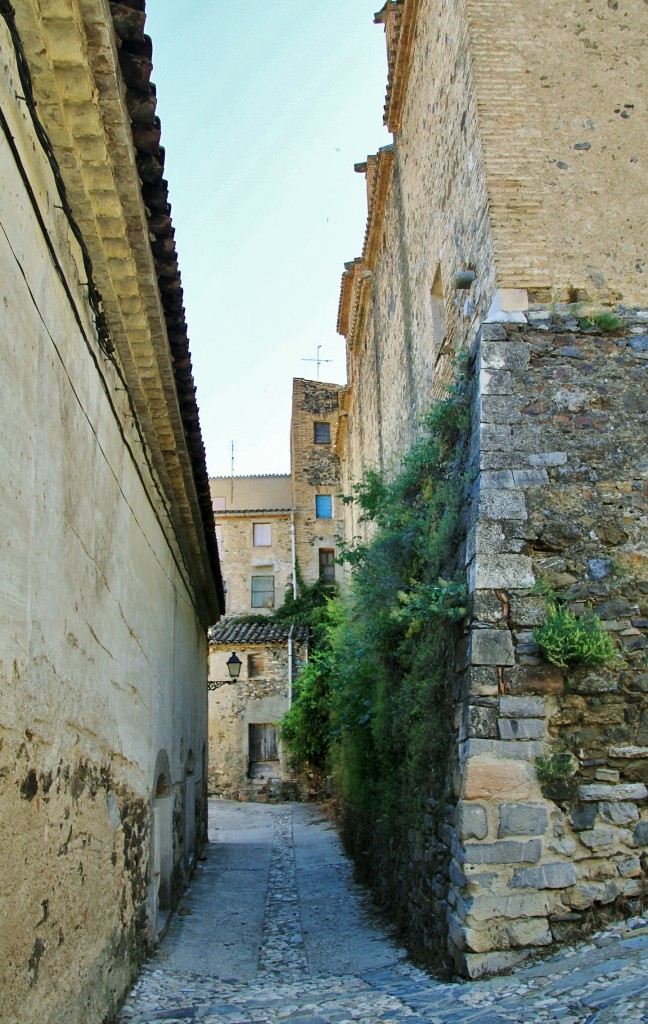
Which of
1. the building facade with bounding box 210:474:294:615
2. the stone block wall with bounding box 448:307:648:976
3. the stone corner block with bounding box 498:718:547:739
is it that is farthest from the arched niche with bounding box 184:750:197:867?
the building facade with bounding box 210:474:294:615

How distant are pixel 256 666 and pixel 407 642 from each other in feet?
60.0

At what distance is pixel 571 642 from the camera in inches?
211

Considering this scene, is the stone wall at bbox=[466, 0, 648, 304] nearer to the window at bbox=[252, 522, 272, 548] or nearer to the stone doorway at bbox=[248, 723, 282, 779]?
the stone doorway at bbox=[248, 723, 282, 779]

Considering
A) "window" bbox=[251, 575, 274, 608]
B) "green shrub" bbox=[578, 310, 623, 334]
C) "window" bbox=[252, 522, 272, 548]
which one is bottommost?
"green shrub" bbox=[578, 310, 623, 334]

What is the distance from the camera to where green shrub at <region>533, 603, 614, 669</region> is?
5367 millimetres

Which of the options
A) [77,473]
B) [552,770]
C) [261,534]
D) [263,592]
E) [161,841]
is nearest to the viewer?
[77,473]

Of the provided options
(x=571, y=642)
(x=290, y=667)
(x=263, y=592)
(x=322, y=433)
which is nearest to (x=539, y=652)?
(x=571, y=642)

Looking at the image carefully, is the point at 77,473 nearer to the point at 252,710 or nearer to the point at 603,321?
the point at 603,321

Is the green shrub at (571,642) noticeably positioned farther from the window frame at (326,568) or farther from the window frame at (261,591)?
the window frame at (261,591)

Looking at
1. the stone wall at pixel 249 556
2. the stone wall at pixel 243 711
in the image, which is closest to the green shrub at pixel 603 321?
the stone wall at pixel 243 711

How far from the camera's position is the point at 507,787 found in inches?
205

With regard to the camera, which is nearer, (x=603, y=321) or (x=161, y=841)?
(x=603, y=321)

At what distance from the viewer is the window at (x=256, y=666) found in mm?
24820

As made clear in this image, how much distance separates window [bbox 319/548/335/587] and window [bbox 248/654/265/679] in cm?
391
